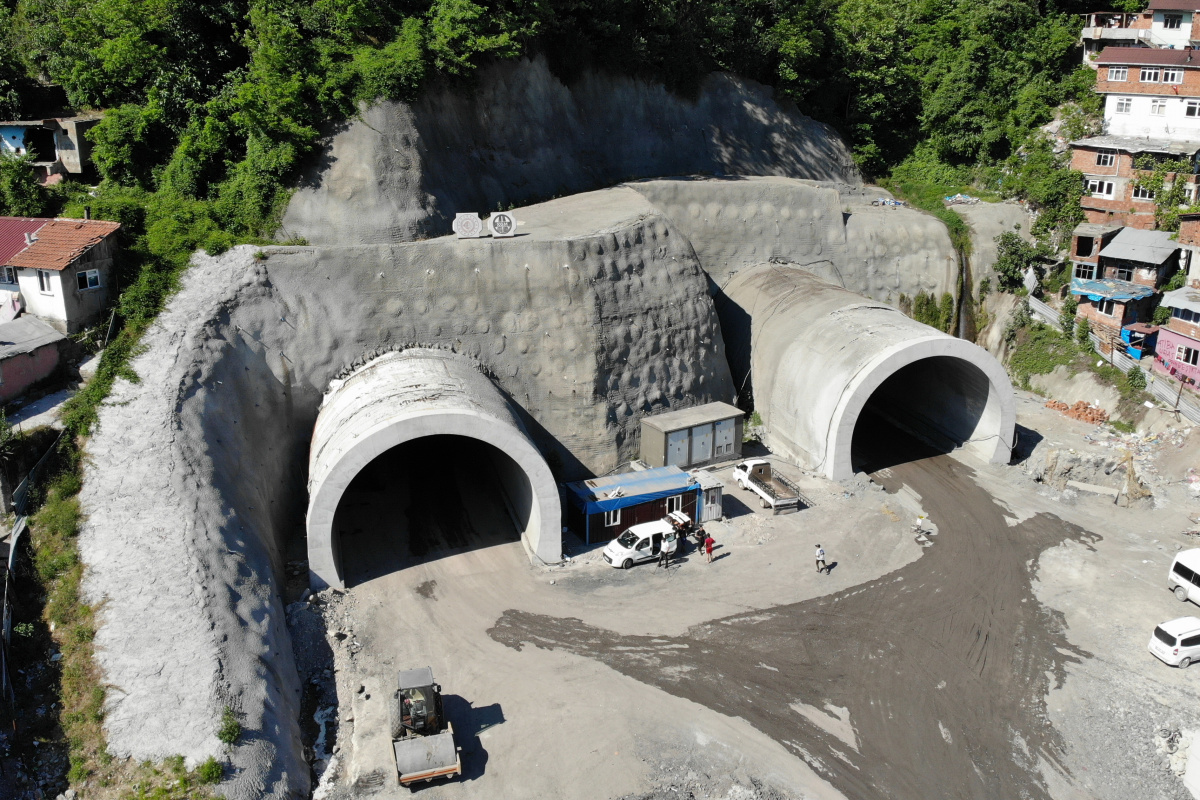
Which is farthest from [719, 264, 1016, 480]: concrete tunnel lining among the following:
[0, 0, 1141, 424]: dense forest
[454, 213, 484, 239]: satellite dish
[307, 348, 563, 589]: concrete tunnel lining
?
[0, 0, 1141, 424]: dense forest

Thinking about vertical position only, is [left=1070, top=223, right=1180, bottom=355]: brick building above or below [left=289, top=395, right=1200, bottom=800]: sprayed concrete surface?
above

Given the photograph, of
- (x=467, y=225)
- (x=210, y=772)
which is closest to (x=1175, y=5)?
(x=467, y=225)

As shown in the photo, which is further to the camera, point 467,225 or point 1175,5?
point 1175,5

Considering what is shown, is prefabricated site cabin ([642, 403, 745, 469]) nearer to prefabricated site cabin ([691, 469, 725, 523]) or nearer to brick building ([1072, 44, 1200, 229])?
prefabricated site cabin ([691, 469, 725, 523])

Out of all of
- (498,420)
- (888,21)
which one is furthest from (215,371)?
(888,21)

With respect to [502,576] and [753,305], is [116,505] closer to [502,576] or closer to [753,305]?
[502,576]

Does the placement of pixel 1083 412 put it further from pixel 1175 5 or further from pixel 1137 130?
pixel 1175 5
